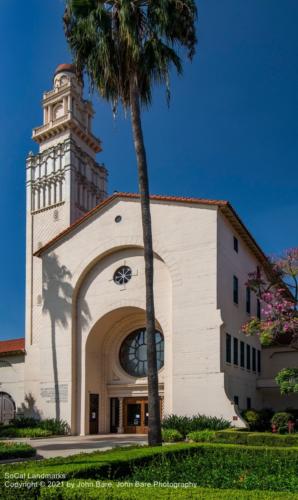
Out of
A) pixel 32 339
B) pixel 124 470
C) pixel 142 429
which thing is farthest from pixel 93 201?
pixel 124 470

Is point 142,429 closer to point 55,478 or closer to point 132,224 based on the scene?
point 132,224

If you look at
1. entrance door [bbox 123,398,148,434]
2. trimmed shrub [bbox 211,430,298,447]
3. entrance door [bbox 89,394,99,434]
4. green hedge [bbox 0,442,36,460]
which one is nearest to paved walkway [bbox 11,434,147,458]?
green hedge [bbox 0,442,36,460]

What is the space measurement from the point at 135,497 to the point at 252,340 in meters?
26.3

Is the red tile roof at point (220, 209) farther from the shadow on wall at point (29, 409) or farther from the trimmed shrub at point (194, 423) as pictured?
the trimmed shrub at point (194, 423)

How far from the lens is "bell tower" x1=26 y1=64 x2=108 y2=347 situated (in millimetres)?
38906

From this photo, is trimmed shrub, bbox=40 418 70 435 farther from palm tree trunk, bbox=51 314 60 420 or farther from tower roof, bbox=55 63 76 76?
tower roof, bbox=55 63 76 76

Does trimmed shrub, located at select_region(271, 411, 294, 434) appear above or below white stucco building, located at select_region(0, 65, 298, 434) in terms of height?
below

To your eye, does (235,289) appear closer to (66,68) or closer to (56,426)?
(56,426)

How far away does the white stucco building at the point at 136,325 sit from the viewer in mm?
A: 25828

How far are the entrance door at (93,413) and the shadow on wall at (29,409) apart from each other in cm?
315

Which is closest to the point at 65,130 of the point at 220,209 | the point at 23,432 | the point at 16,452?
the point at 220,209

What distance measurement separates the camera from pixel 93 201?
141 feet

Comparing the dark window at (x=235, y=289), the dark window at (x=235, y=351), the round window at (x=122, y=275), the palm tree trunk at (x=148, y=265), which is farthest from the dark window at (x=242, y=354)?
the palm tree trunk at (x=148, y=265)

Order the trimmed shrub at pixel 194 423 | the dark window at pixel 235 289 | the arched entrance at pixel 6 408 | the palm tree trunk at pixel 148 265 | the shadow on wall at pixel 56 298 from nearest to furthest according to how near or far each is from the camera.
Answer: the palm tree trunk at pixel 148 265
the trimmed shrub at pixel 194 423
the dark window at pixel 235 289
the shadow on wall at pixel 56 298
the arched entrance at pixel 6 408
